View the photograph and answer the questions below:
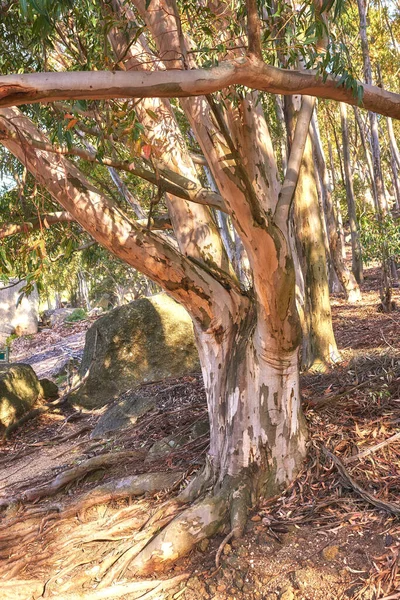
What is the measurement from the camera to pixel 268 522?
3.70 m

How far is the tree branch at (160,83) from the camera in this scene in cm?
220

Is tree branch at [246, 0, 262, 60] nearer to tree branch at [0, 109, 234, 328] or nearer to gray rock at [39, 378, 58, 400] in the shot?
tree branch at [0, 109, 234, 328]

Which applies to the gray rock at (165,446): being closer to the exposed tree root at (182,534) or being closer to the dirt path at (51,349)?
the exposed tree root at (182,534)

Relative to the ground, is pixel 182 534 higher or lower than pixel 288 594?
higher

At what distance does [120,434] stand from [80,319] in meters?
18.8

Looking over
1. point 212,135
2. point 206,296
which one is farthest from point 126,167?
point 206,296

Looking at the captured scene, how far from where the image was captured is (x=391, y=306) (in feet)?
34.8

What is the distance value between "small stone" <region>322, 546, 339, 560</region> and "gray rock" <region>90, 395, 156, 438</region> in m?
3.48

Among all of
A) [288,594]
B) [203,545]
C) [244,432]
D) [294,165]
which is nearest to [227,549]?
A: [203,545]

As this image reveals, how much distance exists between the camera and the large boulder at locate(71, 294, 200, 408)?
8.64 metres

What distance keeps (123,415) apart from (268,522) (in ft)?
11.0

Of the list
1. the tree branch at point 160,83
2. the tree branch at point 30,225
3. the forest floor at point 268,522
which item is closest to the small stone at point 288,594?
the forest floor at point 268,522

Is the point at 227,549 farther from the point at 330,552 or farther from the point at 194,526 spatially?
the point at 330,552

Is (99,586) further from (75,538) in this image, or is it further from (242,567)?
(242,567)
